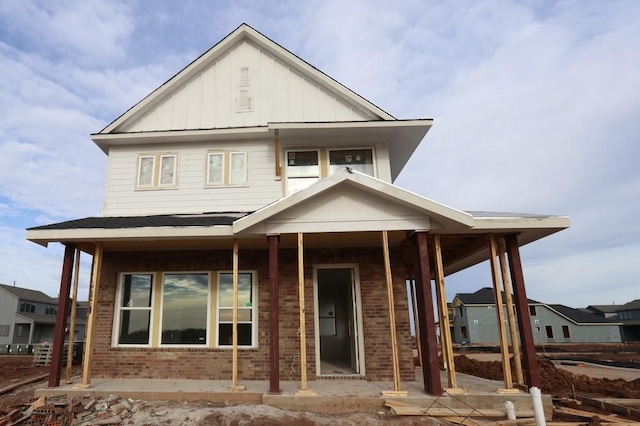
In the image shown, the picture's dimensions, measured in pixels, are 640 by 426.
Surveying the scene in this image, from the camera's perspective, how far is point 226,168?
1030 centimetres

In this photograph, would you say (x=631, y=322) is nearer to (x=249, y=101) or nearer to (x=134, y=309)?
(x=249, y=101)

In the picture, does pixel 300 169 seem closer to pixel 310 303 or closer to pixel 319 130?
pixel 319 130

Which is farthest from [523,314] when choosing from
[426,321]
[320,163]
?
[320,163]

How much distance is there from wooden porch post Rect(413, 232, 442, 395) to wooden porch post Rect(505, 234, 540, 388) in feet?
5.79

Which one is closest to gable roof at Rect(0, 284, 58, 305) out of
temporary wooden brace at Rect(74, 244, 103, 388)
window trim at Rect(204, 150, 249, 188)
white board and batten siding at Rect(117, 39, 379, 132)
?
white board and batten siding at Rect(117, 39, 379, 132)

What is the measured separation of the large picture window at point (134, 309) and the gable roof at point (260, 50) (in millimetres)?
4035

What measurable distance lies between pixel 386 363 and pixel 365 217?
3.29 m

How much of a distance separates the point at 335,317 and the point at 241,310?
14.0ft

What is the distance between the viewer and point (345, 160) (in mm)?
10266

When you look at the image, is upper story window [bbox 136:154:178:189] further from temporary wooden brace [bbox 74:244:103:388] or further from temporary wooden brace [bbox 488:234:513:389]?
temporary wooden brace [bbox 488:234:513:389]

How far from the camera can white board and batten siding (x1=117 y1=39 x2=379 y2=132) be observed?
10.7 metres

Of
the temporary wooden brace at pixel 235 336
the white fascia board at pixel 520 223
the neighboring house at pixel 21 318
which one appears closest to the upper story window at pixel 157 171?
the temporary wooden brace at pixel 235 336

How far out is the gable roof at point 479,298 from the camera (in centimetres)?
4438

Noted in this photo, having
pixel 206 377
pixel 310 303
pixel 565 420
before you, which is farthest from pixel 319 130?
pixel 565 420
